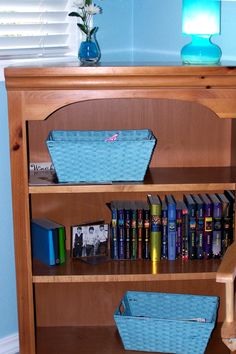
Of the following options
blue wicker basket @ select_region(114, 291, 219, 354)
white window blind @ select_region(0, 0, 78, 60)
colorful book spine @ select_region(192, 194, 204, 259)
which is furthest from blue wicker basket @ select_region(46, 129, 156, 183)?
blue wicker basket @ select_region(114, 291, 219, 354)

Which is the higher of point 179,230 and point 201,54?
point 201,54

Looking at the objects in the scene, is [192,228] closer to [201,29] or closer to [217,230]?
[217,230]

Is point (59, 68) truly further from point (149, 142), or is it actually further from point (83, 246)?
point (83, 246)

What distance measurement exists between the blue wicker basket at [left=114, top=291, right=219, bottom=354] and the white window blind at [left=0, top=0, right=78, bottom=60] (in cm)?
98

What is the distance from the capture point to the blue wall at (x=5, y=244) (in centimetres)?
219

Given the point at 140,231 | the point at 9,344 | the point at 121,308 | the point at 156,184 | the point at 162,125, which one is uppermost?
the point at 162,125

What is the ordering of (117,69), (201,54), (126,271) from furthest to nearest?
1. (126,271)
2. (201,54)
3. (117,69)

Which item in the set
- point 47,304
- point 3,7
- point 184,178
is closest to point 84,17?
point 3,7

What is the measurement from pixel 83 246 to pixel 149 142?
1.61ft

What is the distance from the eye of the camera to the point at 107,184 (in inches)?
76.5

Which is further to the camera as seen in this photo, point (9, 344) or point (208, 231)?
point (9, 344)

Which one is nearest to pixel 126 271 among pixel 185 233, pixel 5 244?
pixel 185 233

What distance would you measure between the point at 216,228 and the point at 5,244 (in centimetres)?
80

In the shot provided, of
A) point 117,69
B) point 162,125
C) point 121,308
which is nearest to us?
point 117,69
